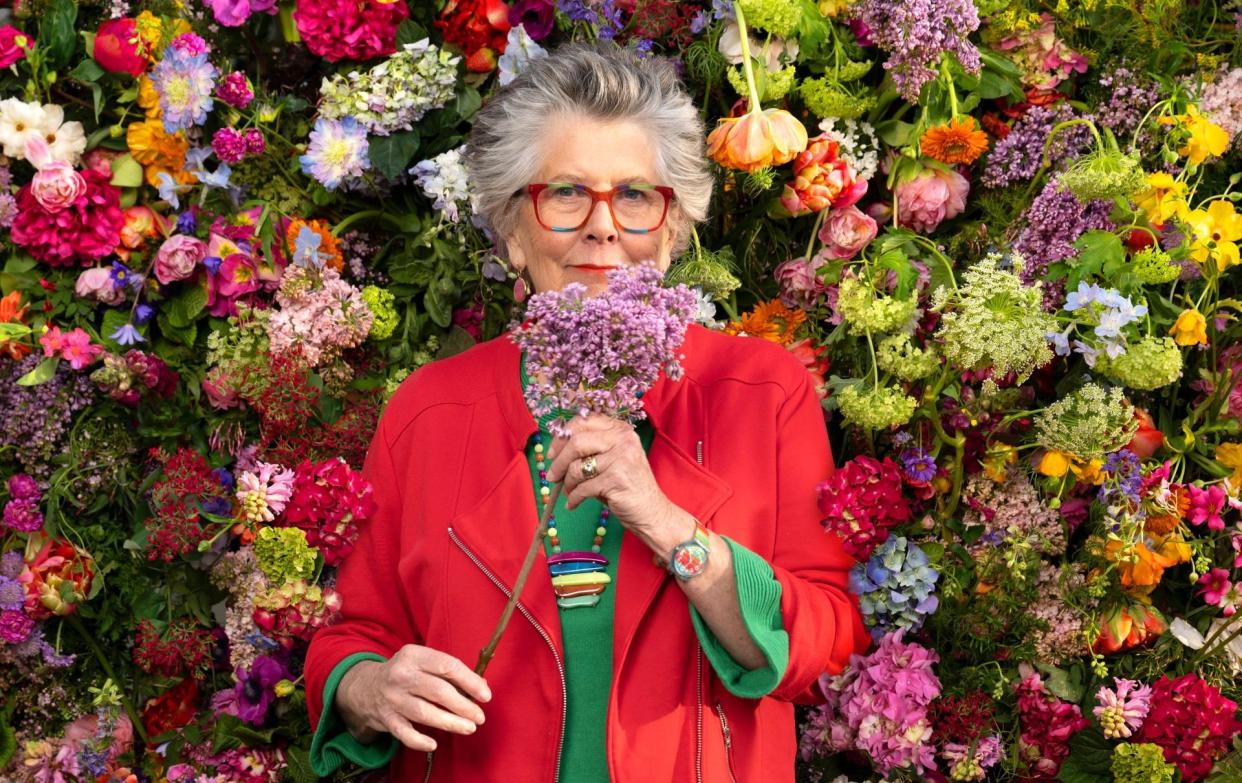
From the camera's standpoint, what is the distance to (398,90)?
2.95 meters

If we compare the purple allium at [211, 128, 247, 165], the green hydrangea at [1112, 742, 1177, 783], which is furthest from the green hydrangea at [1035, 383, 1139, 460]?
the purple allium at [211, 128, 247, 165]

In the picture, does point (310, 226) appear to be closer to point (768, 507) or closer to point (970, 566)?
point (768, 507)

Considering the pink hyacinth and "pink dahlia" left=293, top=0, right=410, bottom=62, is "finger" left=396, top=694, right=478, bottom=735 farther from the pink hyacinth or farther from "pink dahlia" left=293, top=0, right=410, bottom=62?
"pink dahlia" left=293, top=0, right=410, bottom=62

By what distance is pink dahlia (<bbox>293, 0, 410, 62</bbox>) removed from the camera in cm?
296

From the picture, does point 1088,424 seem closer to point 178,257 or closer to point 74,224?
point 178,257

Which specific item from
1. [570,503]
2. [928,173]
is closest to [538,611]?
[570,503]

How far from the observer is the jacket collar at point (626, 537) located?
7.42 feet

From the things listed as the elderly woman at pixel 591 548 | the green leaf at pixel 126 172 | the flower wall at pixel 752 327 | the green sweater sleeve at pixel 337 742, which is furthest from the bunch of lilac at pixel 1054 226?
the green leaf at pixel 126 172

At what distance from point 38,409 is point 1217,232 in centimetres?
250

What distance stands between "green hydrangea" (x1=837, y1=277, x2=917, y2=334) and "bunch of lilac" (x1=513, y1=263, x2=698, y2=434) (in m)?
0.79

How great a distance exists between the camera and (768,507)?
7.84 feet

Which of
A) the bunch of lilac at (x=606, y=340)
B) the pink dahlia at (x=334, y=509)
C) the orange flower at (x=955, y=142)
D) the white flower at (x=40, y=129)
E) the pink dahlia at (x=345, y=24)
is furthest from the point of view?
the white flower at (x=40, y=129)

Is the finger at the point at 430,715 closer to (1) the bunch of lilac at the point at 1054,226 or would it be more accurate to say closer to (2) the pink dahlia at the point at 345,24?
(1) the bunch of lilac at the point at 1054,226

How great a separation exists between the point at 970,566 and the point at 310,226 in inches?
62.9
